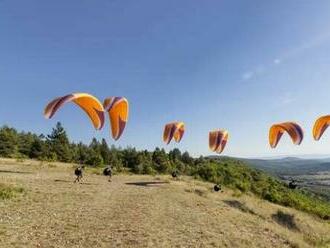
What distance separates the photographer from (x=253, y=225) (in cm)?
2327

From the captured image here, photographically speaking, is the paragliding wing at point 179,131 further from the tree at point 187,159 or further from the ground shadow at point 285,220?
the tree at point 187,159

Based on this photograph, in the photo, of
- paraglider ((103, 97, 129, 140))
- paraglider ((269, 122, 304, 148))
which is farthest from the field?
paraglider ((269, 122, 304, 148))

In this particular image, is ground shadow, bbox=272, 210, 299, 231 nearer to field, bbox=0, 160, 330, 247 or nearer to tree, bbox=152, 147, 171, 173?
field, bbox=0, 160, 330, 247

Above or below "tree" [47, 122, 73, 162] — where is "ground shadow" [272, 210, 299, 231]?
below

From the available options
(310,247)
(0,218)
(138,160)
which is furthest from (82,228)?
(138,160)

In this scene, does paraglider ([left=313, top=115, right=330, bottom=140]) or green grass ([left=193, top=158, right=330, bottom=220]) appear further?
green grass ([left=193, top=158, right=330, bottom=220])

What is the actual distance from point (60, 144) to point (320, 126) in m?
66.3

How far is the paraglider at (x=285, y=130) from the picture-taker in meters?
34.6

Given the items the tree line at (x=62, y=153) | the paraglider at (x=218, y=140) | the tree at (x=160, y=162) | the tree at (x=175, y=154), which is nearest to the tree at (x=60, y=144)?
the tree line at (x=62, y=153)

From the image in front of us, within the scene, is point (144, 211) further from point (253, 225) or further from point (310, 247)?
point (310, 247)

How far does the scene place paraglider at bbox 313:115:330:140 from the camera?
113ft

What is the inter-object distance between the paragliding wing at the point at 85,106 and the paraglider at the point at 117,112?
1.30m

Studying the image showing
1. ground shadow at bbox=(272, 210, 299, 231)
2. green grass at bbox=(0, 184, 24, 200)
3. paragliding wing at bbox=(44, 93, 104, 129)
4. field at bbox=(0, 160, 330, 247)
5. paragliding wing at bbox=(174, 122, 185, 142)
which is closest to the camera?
field at bbox=(0, 160, 330, 247)

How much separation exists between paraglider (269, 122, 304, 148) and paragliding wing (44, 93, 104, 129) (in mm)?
16995
